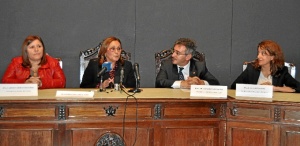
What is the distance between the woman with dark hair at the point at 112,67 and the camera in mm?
3293

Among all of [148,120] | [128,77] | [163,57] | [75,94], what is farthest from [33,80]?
[163,57]

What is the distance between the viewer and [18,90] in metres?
2.60

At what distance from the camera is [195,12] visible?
4.46 meters

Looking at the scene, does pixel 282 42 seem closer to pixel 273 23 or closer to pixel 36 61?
pixel 273 23

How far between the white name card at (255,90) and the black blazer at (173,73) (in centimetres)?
59

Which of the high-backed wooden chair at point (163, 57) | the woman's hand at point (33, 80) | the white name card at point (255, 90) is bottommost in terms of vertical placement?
the white name card at point (255, 90)

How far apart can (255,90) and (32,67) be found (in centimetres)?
188

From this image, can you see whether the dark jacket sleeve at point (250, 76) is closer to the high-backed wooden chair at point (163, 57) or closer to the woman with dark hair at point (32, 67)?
the high-backed wooden chair at point (163, 57)

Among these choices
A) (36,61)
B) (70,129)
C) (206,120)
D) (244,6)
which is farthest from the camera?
(244,6)

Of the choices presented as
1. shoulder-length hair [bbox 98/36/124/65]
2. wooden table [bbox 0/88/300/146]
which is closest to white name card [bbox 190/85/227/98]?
wooden table [bbox 0/88/300/146]

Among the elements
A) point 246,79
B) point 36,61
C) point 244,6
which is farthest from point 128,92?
point 244,6

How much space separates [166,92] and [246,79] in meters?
0.90

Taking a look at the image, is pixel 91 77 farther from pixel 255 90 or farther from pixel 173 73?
pixel 255 90

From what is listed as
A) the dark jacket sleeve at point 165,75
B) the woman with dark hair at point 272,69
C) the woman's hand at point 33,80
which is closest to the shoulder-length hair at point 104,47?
the dark jacket sleeve at point 165,75
